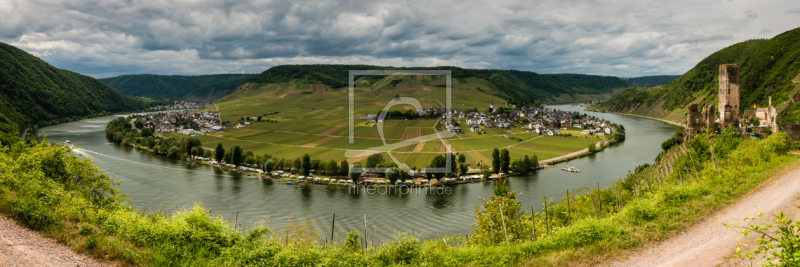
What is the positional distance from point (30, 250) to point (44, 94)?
134m

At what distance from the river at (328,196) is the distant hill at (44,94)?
44.9 m

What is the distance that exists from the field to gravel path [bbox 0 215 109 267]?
35040 mm

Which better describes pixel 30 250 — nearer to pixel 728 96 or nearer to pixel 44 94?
pixel 728 96

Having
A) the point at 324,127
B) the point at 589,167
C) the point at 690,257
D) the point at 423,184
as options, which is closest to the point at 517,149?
the point at 589,167

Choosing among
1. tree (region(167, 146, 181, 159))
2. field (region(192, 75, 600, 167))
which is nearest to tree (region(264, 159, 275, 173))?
field (region(192, 75, 600, 167))

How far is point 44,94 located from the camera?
102 m

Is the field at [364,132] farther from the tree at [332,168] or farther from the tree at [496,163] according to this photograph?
the tree at [332,168]

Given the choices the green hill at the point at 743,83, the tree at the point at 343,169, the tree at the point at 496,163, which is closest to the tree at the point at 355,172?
the tree at the point at 343,169

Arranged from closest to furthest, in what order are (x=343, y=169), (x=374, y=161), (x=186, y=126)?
(x=343, y=169)
(x=374, y=161)
(x=186, y=126)

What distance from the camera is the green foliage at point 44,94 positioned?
85688mm

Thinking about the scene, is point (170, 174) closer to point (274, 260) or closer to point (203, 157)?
point (203, 157)

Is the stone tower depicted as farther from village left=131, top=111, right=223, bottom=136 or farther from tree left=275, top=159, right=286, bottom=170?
village left=131, top=111, right=223, bottom=136

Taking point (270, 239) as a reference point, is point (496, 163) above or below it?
below
